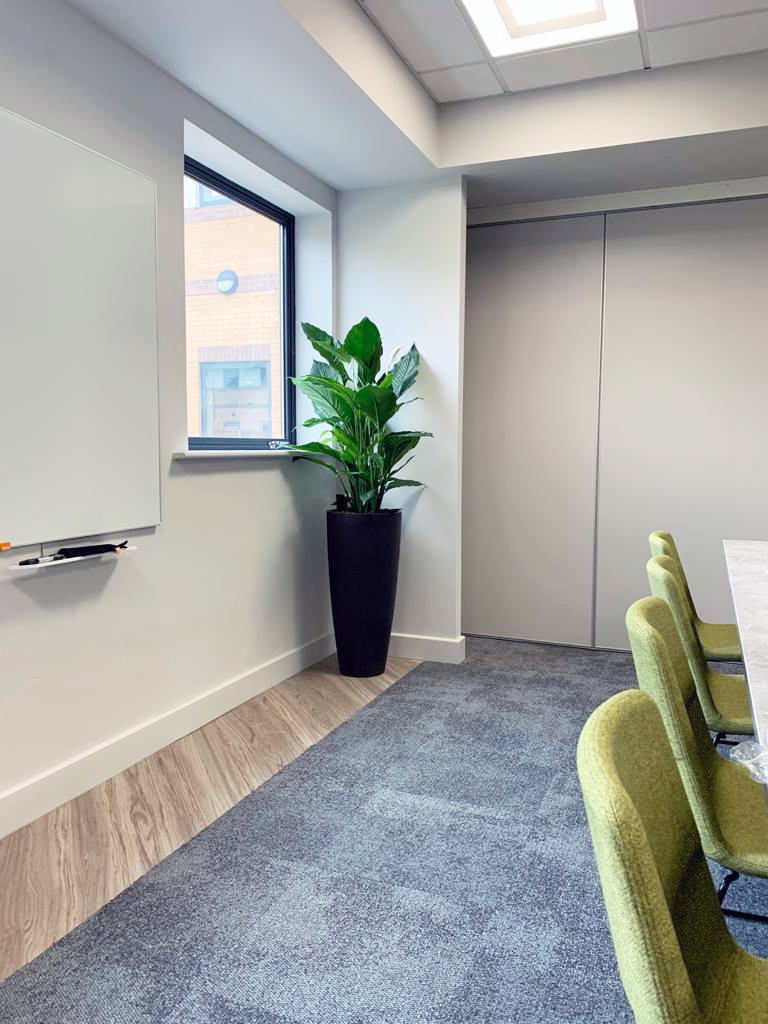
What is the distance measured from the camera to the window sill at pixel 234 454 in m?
2.89

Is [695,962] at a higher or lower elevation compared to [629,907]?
lower

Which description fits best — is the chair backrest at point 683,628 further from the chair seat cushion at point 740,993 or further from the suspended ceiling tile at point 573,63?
the suspended ceiling tile at point 573,63

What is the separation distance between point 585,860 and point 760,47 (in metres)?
3.07

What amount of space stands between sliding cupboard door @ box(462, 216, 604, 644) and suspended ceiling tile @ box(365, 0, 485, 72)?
1240mm

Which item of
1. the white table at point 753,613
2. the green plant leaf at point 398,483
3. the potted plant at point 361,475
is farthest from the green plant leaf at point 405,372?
the white table at point 753,613

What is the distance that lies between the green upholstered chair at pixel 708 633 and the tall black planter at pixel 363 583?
51.4 inches

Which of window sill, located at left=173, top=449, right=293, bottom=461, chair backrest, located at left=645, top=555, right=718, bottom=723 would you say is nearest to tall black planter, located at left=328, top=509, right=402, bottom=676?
window sill, located at left=173, top=449, right=293, bottom=461

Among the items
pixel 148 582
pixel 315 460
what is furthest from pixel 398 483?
pixel 148 582

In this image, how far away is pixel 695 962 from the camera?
987 mm

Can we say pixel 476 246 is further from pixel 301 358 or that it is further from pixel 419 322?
pixel 301 358

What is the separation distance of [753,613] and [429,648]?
94.9 inches

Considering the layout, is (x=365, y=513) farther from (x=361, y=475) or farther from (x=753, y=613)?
(x=753, y=613)

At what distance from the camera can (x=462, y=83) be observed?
3383 mm

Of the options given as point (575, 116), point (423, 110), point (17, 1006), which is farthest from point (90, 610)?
point (575, 116)
